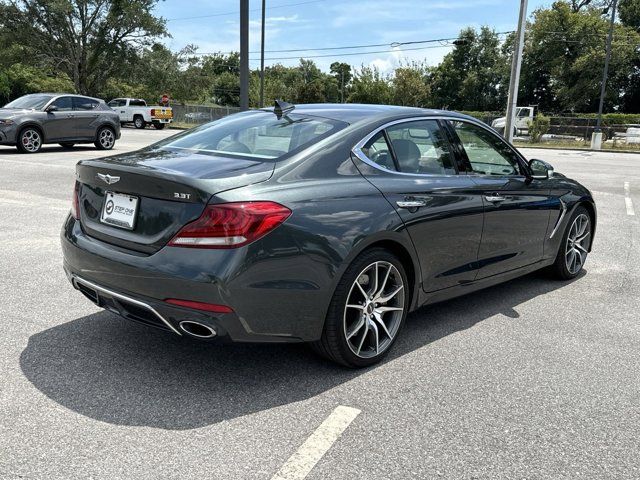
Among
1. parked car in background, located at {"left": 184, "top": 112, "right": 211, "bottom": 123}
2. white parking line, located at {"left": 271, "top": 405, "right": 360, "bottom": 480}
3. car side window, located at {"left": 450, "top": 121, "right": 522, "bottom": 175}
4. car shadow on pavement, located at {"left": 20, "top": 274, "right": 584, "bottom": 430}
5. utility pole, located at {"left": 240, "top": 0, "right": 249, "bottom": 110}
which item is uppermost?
utility pole, located at {"left": 240, "top": 0, "right": 249, "bottom": 110}

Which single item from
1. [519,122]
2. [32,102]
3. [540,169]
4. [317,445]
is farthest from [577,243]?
[519,122]

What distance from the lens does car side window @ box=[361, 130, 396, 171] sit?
3.67 meters

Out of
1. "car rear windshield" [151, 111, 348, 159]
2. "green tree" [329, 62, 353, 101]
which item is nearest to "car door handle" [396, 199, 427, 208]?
"car rear windshield" [151, 111, 348, 159]

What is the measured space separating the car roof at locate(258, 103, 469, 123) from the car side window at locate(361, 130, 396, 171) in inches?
6.4

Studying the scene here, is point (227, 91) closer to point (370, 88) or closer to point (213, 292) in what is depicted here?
point (370, 88)

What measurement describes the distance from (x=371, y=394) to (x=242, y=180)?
4.45ft

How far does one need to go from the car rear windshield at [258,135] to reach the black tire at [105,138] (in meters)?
14.4

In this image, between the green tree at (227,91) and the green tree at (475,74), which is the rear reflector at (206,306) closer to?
the green tree at (475,74)

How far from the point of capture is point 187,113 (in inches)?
1843

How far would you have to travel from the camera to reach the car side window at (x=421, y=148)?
387 centimetres

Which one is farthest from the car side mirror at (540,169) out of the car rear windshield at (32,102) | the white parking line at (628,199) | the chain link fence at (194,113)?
the chain link fence at (194,113)

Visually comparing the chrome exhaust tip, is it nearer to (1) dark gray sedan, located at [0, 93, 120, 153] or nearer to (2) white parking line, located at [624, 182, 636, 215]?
(2) white parking line, located at [624, 182, 636, 215]

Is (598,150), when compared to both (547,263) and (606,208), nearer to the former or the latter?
(606,208)

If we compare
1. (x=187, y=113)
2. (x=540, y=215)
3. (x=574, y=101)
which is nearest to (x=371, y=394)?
(x=540, y=215)
